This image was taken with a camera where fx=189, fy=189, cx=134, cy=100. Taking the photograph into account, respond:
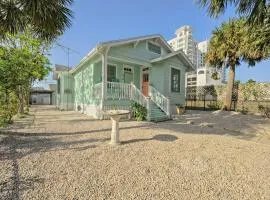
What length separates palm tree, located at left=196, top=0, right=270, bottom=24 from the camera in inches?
196

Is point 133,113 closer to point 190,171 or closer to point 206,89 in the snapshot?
point 190,171

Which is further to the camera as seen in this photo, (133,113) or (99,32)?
(99,32)

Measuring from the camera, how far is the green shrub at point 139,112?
10267 millimetres

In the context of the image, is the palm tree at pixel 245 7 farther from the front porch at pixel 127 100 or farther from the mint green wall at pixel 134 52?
the mint green wall at pixel 134 52

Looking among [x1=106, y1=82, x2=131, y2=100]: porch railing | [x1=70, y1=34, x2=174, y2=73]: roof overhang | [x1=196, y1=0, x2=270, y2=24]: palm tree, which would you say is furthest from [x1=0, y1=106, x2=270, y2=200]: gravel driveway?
[x1=70, y1=34, x2=174, y2=73]: roof overhang

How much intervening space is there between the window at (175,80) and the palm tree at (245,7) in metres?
9.12

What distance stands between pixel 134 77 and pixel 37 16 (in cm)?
893

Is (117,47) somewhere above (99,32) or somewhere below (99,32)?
below

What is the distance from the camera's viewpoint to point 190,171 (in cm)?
386

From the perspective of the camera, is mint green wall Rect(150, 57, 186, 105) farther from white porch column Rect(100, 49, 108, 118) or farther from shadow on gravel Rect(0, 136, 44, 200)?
shadow on gravel Rect(0, 136, 44, 200)

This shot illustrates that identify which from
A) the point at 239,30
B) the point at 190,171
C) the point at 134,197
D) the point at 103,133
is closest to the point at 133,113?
the point at 103,133

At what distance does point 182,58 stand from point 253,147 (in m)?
10.5

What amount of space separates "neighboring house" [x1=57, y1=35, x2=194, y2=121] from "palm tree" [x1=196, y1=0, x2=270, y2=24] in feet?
18.5

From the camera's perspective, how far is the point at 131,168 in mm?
3910
